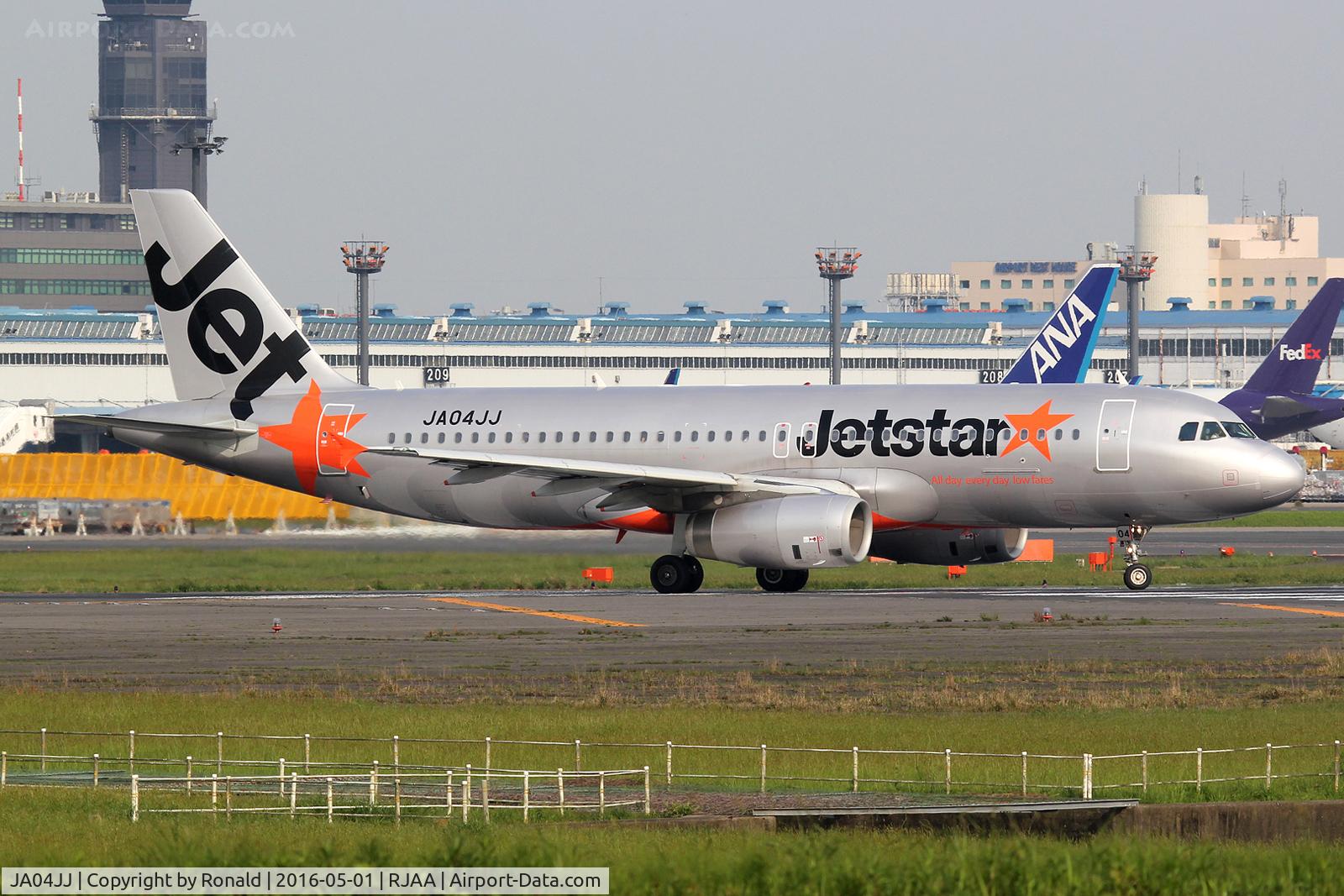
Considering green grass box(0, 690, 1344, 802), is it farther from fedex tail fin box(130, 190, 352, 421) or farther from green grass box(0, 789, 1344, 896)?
fedex tail fin box(130, 190, 352, 421)

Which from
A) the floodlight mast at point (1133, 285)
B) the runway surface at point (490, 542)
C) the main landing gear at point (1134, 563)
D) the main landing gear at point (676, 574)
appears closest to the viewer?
the main landing gear at point (1134, 563)

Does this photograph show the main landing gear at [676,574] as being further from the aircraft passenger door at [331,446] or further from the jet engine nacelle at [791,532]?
the aircraft passenger door at [331,446]

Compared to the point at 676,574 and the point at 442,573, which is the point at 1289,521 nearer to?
the point at 442,573

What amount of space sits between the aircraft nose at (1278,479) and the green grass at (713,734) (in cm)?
1783

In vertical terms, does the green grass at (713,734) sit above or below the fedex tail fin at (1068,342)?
below

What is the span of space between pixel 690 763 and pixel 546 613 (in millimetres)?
19646

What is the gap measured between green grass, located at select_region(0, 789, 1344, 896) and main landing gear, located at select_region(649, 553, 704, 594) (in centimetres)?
2929

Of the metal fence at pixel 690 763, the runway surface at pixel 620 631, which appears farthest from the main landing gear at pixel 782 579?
the metal fence at pixel 690 763

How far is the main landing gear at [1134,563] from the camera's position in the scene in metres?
46.6

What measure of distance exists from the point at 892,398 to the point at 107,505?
31027mm

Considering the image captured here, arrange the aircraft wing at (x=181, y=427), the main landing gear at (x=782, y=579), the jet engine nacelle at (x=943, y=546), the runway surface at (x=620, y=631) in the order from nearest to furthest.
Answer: the runway surface at (x=620, y=631) → the jet engine nacelle at (x=943, y=546) → the main landing gear at (x=782, y=579) → the aircraft wing at (x=181, y=427)

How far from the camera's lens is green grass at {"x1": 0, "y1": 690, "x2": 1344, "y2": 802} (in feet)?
75.2

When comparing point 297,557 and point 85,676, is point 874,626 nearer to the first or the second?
point 85,676

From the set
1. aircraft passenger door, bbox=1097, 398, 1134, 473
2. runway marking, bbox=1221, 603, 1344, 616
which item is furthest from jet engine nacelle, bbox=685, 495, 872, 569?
runway marking, bbox=1221, 603, 1344, 616
